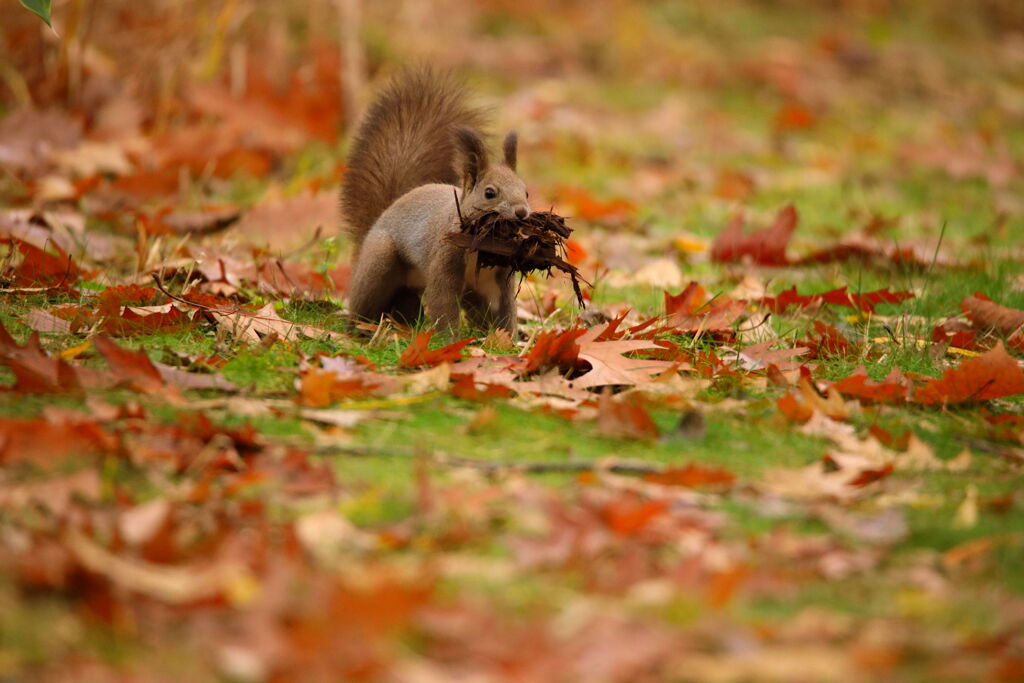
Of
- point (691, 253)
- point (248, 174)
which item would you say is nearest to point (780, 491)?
point (691, 253)

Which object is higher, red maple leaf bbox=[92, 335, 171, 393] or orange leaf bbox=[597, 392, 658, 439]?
red maple leaf bbox=[92, 335, 171, 393]

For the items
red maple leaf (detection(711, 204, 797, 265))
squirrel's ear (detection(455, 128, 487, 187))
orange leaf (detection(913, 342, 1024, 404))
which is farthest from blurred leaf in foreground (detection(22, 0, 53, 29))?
red maple leaf (detection(711, 204, 797, 265))

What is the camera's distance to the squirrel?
3412 millimetres

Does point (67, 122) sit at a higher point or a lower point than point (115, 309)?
higher

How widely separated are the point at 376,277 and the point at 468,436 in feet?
4.05

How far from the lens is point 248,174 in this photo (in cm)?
590

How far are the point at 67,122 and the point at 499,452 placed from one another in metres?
3.99

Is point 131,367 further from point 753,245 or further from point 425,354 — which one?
point 753,245

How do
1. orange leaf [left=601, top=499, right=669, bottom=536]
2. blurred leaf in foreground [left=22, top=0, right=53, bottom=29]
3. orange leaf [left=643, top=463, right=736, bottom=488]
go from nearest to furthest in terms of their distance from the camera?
orange leaf [left=601, top=499, right=669, bottom=536] < orange leaf [left=643, top=463, right=736, bottom=488] < blurred leaf in foreground [left=22, top=0, right=53, bottom=29]

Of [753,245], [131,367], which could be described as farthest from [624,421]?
[753,245]

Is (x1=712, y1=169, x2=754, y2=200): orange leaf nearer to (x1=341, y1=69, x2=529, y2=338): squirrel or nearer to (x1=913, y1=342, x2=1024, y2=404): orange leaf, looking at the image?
(x1=341, y1=69, x2=529, y2=338): squirrel

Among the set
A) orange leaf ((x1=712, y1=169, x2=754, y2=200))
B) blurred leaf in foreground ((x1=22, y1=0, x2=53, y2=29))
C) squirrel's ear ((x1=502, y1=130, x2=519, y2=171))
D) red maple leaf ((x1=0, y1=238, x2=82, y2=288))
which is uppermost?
blurred leaf in foreground ((x1=22, y1=0, x2=53, y2=29))

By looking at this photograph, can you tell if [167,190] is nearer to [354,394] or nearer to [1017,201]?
[354,394]

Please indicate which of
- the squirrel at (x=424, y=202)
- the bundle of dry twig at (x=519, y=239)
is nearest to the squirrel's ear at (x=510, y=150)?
the squirrel at (x=424, y=202)
